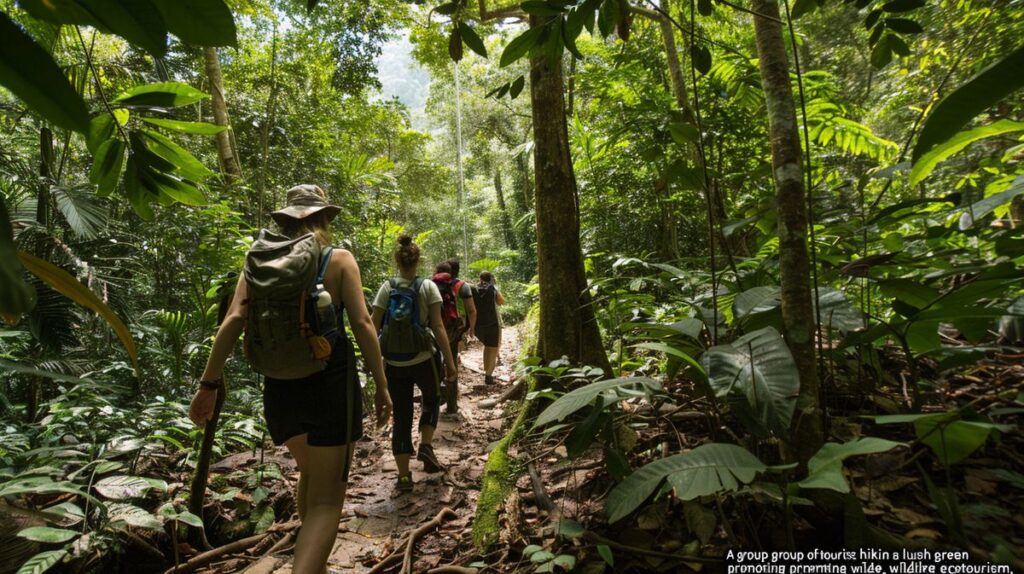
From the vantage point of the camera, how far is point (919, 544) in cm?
120

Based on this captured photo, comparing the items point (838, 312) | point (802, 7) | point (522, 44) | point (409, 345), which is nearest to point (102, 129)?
point (522, 44)

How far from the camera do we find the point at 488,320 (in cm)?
648

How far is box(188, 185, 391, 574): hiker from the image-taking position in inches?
75.3

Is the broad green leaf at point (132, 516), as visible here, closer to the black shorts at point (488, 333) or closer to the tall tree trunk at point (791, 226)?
the tall tree trunk at point (791, 226)

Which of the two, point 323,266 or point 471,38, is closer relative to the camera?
point 471,38

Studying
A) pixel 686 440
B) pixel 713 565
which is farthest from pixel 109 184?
pixel 686 440

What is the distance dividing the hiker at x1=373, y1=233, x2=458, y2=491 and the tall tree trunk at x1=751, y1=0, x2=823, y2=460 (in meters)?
2.47

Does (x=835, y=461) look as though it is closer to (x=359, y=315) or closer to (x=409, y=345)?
(x=359, y=315)

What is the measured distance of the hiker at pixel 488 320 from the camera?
21.1 ft

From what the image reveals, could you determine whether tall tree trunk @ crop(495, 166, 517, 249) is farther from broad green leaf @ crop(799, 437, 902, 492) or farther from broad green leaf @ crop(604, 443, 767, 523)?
broad green leaf @ crop(799, 437, 902, 492)

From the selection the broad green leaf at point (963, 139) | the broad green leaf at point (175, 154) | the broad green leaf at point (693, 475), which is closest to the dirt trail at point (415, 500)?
the broad green leaf at point (693, 475)

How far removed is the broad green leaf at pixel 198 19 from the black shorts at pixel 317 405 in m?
1.61

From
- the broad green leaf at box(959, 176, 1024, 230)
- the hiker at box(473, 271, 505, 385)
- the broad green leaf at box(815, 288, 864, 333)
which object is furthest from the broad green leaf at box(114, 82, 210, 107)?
the hiker at box(473, 271, 505, 385)

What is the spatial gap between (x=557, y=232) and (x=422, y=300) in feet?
3.86
